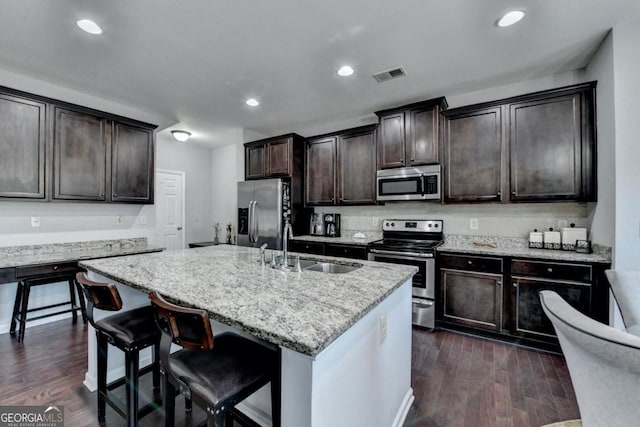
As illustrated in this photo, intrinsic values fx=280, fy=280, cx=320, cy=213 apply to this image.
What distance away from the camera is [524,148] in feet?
9.23

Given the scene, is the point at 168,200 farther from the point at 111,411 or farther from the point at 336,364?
the point at 336,364

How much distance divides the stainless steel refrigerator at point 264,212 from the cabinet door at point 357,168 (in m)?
0.86

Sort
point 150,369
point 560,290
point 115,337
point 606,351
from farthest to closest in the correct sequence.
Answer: point 560,290 → point 150,369 → point 115,337 → point 606,351

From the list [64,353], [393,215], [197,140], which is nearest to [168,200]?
[197,140]

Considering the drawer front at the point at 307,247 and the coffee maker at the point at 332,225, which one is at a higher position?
the coffee maker at the point at 332,225

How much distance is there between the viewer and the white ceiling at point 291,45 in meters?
1.99

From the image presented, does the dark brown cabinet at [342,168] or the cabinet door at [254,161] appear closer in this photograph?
the dark brown cabinet at [342,168]

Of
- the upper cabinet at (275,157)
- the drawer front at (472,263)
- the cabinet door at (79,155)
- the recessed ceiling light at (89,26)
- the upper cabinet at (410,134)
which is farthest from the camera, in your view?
the upper cabinet at (275,157)

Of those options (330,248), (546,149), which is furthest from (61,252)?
(546,149)

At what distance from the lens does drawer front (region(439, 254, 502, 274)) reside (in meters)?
2.72

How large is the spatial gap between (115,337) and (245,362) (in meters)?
0.84

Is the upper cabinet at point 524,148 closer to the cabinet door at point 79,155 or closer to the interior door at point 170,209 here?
the cabinet door at point 79,155

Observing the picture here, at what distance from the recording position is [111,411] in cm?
176

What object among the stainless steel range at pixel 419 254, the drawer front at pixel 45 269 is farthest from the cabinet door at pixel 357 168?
the drawer front at pixel 45 269
